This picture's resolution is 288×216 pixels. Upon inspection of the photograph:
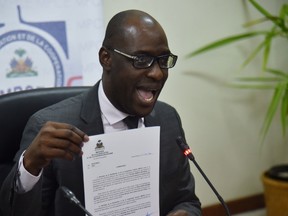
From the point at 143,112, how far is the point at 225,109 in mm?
1364

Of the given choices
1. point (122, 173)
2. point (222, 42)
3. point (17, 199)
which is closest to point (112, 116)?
point (122, 173)

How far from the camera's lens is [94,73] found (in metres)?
1.97

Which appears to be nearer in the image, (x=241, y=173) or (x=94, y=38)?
(x=94, y=38)

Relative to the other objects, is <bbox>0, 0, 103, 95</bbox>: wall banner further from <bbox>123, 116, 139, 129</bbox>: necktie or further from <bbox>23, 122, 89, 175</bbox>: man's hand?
<bbox>23, 122, 89, 175</bbox>: man's hand

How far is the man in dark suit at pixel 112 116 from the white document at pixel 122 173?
0.17 feet

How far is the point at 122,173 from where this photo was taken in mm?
1000

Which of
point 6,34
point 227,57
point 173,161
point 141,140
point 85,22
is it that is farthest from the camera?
point 227,57

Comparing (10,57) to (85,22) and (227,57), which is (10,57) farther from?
(227,57)

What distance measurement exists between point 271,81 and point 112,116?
1510 mm

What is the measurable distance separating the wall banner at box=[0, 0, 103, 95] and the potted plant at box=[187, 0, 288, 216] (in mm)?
589

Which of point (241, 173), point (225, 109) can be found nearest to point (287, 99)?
point (225, 109)

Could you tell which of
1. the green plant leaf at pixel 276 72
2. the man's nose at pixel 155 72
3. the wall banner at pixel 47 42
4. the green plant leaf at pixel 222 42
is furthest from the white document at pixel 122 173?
the green plant leaf at pixel 276 72

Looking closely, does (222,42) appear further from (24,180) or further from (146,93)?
(24,180)

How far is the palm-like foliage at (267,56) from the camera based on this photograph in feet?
6.98
